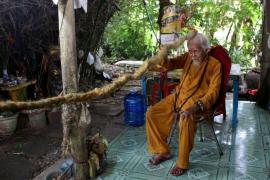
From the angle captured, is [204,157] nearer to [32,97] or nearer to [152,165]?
[152,165]

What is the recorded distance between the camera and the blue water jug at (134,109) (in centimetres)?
453

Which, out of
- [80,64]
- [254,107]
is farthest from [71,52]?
[254,107]

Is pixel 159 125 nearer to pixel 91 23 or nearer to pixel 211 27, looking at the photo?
pixel 91 23

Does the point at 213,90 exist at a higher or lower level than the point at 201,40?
lower

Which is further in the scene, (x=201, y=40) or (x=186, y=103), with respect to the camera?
(x=186, y=103)

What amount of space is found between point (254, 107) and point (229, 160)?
6.99 feet

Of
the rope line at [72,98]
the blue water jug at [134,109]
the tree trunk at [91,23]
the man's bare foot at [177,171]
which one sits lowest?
the man's bare foot at [177,171]

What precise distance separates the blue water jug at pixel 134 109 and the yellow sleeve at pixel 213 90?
1428mm

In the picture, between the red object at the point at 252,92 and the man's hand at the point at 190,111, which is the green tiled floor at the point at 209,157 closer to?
the man's hand at the point at 190,111

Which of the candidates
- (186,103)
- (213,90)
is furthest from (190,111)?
(213,90)

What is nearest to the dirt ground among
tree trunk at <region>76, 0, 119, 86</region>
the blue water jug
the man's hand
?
the blue water jug

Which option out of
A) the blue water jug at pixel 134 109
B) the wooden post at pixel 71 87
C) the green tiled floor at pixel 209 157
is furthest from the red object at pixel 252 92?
the wooden post at pixel 71 87

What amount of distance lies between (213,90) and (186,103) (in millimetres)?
330

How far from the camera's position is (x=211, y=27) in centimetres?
820
